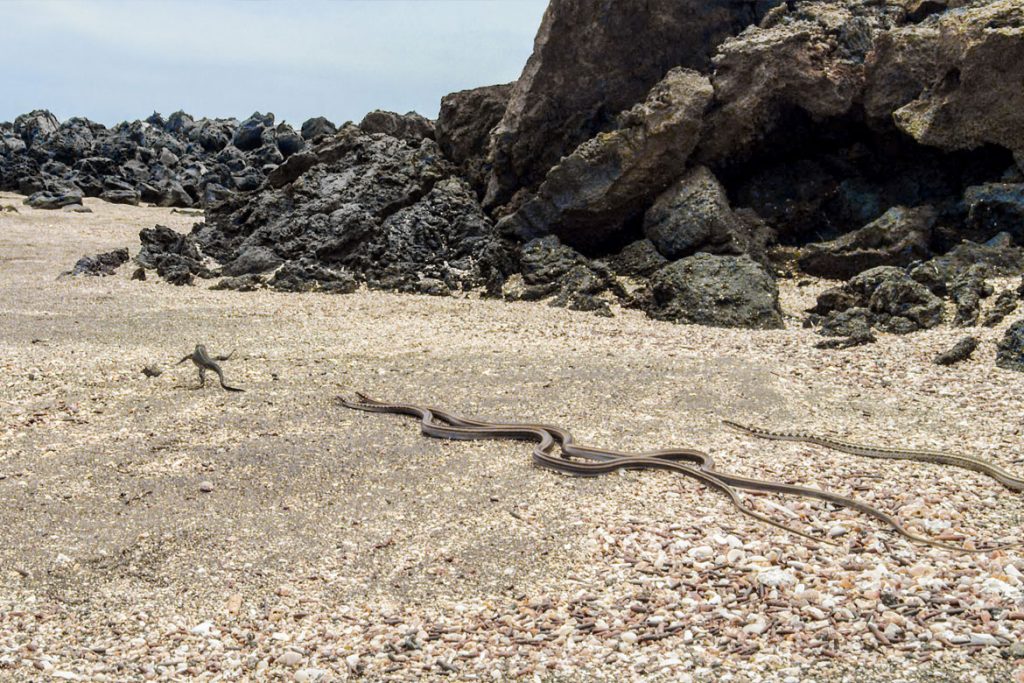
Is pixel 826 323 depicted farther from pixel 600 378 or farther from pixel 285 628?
pixel 285 628

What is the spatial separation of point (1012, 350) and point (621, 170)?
7044 millimetres

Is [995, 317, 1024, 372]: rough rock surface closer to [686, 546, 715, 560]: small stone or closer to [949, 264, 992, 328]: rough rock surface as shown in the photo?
[949, 264, 992, 328]: rough rock surface

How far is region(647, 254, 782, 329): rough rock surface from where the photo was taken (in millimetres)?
11633

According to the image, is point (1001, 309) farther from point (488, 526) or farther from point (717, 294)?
point (488, 526)

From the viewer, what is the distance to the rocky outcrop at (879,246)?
1315 centimetres

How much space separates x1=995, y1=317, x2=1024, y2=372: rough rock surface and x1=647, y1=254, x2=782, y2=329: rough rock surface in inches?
114

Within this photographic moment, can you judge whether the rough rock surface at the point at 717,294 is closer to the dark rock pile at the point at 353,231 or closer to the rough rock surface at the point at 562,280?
the rough rock surface at the point at 562,280

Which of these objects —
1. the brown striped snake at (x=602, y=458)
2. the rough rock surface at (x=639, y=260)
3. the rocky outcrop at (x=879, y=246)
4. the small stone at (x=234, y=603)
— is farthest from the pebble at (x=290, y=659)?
the rocky outcrop at (x=879, y=246)

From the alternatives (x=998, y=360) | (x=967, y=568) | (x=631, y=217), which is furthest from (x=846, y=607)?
(x=631, y=217)

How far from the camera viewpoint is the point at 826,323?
10914mm

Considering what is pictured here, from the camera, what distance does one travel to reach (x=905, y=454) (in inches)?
253

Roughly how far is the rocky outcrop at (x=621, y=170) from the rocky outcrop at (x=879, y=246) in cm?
273

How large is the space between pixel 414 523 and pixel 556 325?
21.0 ft

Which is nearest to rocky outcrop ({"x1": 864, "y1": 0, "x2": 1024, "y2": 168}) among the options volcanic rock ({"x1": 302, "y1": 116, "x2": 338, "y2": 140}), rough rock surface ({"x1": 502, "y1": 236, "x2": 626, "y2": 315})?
rough rock surface ({"x1": 502, "y1": 236, "x2": 626, "y2": 315})
